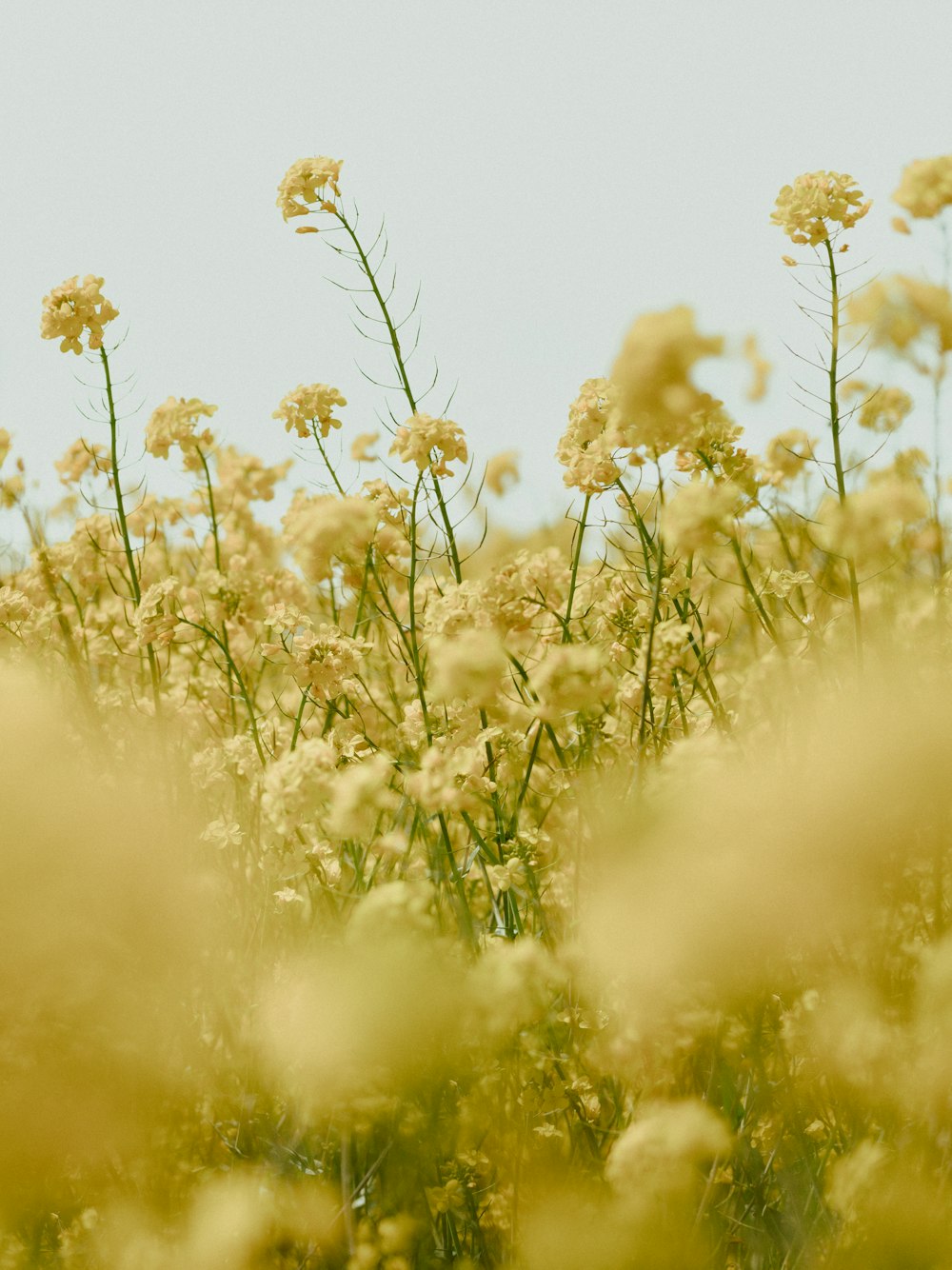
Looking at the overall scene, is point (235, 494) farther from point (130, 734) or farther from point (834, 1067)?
point (834, 1067)

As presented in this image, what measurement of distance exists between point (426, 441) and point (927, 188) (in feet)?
4.60

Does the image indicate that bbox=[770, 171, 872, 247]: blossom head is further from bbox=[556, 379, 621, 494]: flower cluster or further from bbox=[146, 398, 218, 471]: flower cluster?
bbox=[146, 398, 218, 471]: flower cluster

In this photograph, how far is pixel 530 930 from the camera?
2334mm

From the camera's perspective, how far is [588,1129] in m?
2.10

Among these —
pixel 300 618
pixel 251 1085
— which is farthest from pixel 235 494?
pixel 251 1085

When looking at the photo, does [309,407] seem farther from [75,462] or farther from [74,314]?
[75,462]

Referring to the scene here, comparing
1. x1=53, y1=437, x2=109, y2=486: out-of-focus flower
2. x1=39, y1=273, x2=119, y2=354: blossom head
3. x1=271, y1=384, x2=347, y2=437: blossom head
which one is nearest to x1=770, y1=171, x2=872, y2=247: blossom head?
x1=271, y1=384, x2=347, y2=437: blossom head

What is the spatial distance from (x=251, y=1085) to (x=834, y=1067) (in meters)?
1.10

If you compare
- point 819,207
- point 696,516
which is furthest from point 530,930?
point 819,207

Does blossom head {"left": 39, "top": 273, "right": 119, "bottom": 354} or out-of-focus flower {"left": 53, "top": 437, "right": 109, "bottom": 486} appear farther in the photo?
out-of-focus flower {"left": 53, "top": 437, "right": 109, "bottom": 486}

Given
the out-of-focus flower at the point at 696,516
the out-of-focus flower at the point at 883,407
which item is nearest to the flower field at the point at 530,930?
the out-of-focus flower at the point at 696,516

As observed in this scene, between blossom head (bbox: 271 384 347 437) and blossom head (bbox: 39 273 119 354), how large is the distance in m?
0.49

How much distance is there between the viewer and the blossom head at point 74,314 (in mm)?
2793

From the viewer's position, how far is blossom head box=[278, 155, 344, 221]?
2539 millimetres
